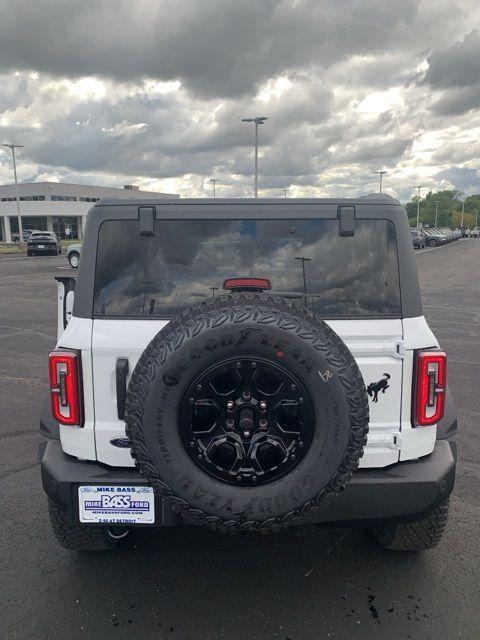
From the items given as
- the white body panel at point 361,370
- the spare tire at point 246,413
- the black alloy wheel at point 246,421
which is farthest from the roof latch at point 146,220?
the black alloy wheel at point 246,421

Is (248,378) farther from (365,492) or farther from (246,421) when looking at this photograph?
(365,492)

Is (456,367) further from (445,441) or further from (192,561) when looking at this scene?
(192,561)

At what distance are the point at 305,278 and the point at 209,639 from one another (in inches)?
69.4

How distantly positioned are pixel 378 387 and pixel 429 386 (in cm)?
25

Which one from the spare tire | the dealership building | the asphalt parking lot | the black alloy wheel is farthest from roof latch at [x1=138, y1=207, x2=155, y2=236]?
the dealership building

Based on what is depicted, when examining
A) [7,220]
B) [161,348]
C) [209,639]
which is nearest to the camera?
[161,348]

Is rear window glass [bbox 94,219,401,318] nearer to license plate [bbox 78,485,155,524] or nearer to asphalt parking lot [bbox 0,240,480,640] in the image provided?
license plate [bbox 78,485,155,524]

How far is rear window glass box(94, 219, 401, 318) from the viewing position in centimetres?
250

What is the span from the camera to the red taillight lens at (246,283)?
2.49m

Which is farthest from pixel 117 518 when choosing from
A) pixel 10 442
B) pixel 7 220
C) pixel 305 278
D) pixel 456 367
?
pixel 7 220

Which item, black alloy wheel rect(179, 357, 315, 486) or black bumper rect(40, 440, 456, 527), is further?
black bumper rect(40, 440, 456, 527)

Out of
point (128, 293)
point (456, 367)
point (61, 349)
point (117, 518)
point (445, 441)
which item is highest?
point (128, 293)

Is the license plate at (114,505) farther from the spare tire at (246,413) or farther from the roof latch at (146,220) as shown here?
the roof latch at (146,220)

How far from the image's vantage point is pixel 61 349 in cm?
241
